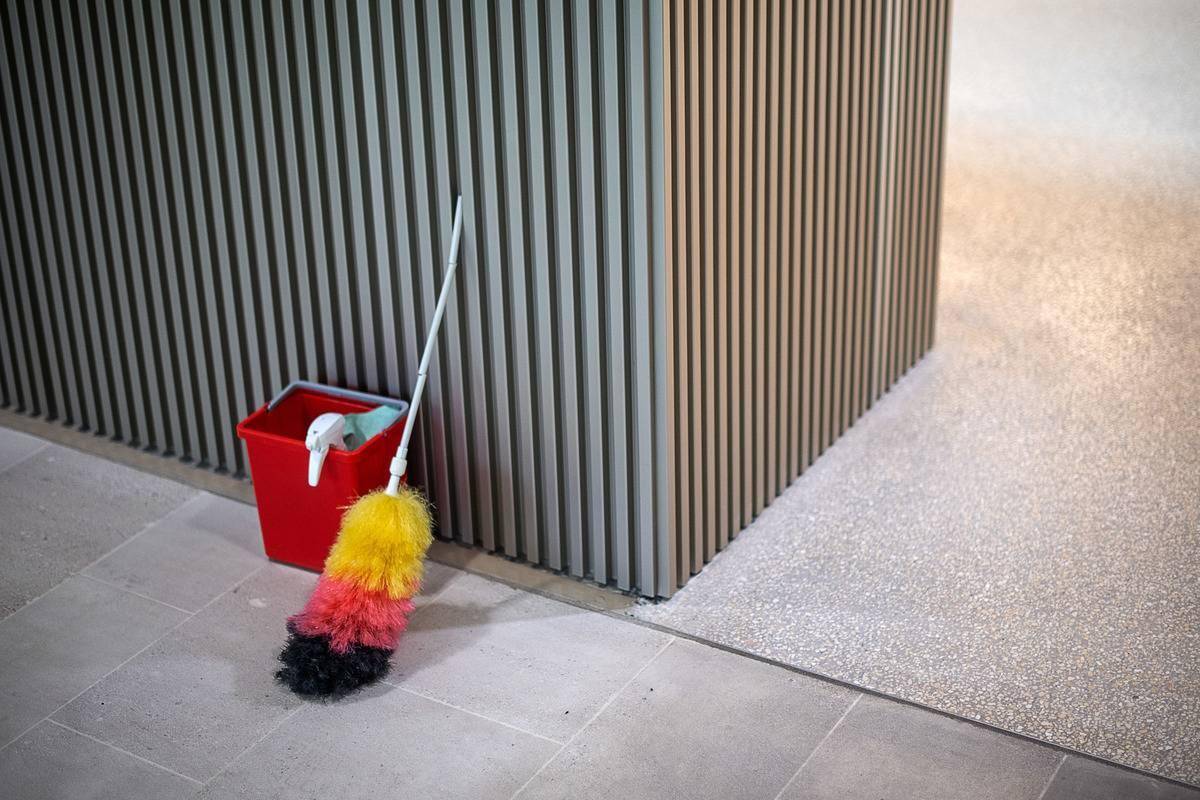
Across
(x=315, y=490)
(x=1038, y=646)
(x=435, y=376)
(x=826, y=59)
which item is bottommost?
(x=1038, y=646)

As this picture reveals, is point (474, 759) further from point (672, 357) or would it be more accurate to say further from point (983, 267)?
point (983, 267)

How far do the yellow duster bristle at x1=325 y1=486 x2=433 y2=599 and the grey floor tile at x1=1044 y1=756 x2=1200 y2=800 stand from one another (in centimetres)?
134

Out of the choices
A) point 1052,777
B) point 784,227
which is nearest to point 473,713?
point 1052,777

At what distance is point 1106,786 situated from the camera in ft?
8.51

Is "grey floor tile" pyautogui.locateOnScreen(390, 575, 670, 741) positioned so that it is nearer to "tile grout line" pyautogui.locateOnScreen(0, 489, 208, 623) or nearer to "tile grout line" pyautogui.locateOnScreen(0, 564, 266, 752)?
"tile grout line" pyautogui.locateOnScreen(0, 564, 266, 752)

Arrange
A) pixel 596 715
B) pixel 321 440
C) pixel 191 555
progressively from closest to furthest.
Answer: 1. pixel 596 715
2. pixel 321 440
3. pixel 191 555

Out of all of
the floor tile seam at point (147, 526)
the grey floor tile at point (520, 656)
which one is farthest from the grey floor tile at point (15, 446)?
the grey floor tile at point (520, 656)

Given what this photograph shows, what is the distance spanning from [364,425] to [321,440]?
0.57 ft

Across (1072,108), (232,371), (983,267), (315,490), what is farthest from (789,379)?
(1072,108)

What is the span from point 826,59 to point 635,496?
3.79ft

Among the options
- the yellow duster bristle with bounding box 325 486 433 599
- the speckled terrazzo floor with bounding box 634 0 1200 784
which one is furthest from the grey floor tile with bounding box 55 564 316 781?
the speckled terrazzo floor with bounding box 634 0 1200 784

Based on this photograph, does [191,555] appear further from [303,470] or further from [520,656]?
[520,656]

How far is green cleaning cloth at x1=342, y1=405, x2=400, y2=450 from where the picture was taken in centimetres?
323

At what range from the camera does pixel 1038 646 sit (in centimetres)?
300
